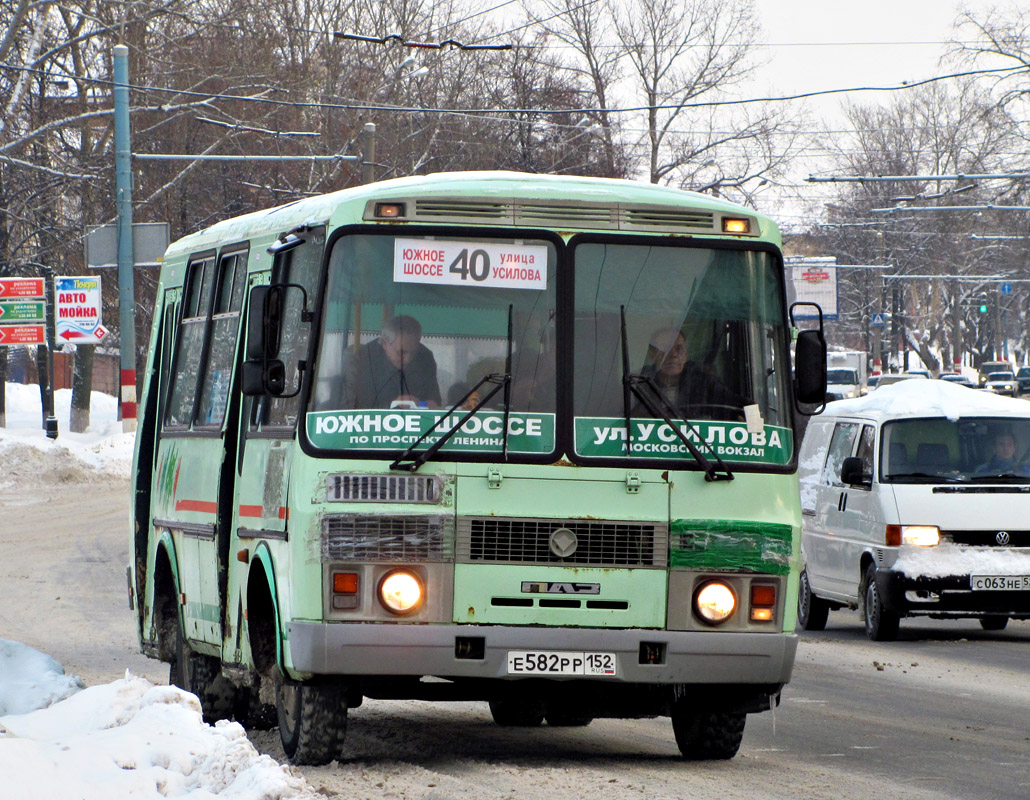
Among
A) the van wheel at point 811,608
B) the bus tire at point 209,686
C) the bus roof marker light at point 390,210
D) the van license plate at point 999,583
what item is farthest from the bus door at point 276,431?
the van wheel at point 811,608

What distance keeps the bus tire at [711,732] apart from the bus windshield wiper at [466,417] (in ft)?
5.50

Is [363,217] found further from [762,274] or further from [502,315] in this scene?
[762,274]

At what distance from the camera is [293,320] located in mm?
7934

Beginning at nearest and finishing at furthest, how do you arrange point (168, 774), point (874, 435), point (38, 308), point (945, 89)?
point (168, 774), point (874, 435), point (38, 308), point (945, 89)

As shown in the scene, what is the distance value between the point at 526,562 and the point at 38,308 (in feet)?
98.0

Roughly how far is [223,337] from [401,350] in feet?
6.90

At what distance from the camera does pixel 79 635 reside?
45.4 ft

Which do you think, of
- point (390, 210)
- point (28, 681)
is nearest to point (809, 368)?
point (390, 210)

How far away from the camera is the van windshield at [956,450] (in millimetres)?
14789

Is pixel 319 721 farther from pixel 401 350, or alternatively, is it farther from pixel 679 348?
pixel 679 348

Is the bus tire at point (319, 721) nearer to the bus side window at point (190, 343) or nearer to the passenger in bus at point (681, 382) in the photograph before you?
the passenger in bus at point (681, 382)

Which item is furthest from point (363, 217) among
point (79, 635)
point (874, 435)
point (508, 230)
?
point (874, 435)

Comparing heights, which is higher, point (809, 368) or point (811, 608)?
point (809, 368)

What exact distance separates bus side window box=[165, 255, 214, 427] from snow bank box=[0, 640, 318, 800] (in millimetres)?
2615
